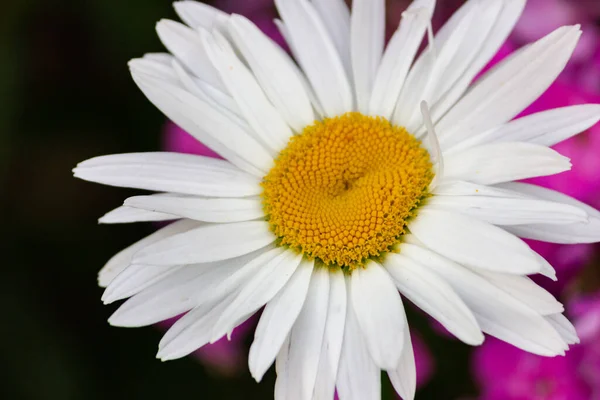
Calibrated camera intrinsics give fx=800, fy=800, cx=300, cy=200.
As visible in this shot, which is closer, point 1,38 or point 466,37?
point 466,37

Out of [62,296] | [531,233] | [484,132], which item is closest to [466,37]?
[484,132]

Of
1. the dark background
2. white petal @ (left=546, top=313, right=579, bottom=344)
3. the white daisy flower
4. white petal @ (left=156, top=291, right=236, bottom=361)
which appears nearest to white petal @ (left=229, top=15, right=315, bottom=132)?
the white daisy flower

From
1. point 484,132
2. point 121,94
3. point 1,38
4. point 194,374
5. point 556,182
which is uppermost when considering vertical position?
point 1,38

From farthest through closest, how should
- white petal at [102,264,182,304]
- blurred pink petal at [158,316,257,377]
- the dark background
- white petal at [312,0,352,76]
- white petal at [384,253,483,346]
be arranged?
the dark background < blurred pink petal at [158,316,257,377] < white petal at [312,0,352,76] < white petal at [102,264,182,304] < white petal at [384,253,483,346]

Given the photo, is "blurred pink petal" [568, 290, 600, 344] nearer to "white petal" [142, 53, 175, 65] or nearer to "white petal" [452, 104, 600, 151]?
"white petal" [452, 104, 600, 151]

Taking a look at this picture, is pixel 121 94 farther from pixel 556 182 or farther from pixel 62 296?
pixel 556 182

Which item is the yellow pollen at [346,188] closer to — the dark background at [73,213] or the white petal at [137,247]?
the white petal at [137,247]

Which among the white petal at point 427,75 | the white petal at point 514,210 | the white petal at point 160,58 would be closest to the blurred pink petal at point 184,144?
the white petal at point 160,58

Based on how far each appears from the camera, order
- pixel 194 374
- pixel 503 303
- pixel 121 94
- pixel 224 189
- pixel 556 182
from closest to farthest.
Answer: pixel 503 303 → pixel 224 189 → pixel 556 182 → pixel 194 374 → pixel 121 94
